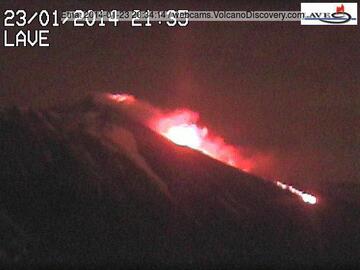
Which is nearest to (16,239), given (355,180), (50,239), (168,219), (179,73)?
(50,239)

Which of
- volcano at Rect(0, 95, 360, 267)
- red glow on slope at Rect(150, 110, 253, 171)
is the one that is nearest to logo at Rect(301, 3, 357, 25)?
red glow on slope at Rect(150, 110, 253, 171)

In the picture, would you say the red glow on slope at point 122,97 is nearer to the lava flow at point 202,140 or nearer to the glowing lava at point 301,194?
the lava flow at point 202,140

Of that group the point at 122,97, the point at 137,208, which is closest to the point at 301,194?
the point at 137,208

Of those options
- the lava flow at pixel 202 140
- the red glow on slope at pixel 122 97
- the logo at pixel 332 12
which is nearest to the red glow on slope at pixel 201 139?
the lava flow at pixel 202 140

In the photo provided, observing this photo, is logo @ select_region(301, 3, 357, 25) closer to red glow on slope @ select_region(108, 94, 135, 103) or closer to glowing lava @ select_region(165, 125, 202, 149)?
glowing lava @ select_region(165, 125, 202, 149)

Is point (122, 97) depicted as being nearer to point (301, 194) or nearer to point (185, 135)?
point (185, 135)
